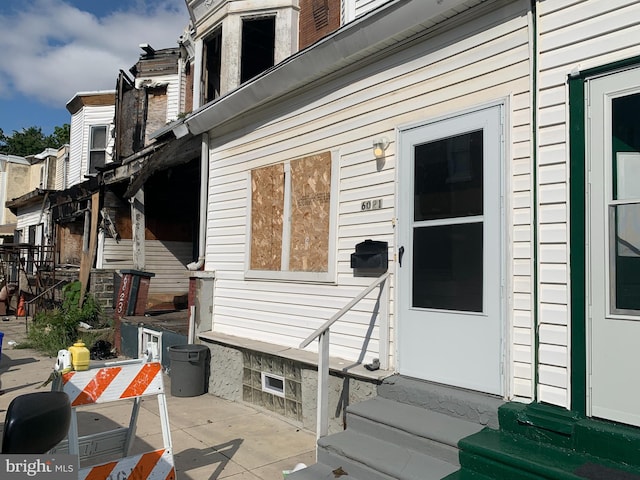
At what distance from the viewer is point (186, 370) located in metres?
6.79

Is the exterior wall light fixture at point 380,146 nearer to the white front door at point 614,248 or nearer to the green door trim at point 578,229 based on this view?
the green door trim at point 578,229

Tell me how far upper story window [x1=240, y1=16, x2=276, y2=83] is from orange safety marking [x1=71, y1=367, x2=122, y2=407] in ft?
18.2

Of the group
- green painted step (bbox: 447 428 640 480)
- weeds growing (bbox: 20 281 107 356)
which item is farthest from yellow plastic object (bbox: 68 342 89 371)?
weeds growing (bbox: 20 281 107 356)

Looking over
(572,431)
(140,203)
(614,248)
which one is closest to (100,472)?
(572,431)

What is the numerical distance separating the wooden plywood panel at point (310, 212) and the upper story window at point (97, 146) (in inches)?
500

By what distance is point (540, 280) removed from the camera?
348 centimetres

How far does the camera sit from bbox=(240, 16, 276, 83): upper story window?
25.2 ft

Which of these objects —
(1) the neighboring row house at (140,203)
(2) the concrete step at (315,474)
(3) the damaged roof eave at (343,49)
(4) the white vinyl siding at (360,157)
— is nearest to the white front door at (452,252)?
(4) the white vinyl siding at (360,157)

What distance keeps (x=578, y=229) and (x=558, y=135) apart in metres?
0.70

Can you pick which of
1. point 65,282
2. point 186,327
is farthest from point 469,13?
point 65,282

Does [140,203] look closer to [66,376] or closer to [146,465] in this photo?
[66,376]

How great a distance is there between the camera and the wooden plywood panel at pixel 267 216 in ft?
20.5

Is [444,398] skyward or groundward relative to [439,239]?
groundward

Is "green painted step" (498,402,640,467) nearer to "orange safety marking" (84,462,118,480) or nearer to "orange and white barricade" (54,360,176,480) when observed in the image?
→ "orange and white barricade" (54,360,176,480)
